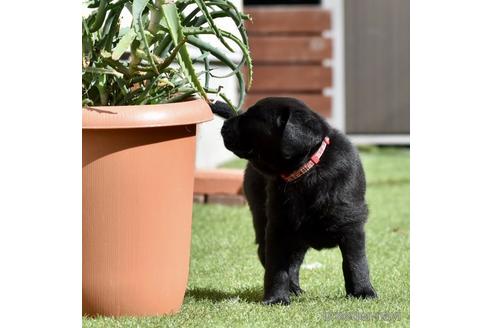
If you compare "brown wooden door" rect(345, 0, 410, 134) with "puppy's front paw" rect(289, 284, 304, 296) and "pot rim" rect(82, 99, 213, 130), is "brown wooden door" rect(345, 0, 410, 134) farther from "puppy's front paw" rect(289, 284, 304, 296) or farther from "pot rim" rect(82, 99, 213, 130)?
"pot rim" rect(82, 99, 213, 130)

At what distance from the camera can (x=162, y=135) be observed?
3355 millimetres

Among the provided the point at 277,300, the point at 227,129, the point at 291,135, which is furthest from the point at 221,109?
the point at 277,300

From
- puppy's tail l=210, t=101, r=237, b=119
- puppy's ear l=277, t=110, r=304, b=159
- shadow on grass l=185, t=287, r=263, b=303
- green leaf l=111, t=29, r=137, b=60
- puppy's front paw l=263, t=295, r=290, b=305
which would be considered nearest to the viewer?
green leaf l=111, t=29, r=137, b=60

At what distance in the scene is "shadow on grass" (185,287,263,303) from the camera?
3.86 m

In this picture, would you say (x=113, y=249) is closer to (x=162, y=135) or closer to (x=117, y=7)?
(x=162, y=135)

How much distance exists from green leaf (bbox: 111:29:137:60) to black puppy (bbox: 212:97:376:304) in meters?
0.54

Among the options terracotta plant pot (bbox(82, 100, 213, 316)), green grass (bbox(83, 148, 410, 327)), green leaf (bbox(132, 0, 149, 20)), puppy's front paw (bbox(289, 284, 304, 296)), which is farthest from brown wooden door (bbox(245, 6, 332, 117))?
green leaf (bbox(132, 0, 149, 20))

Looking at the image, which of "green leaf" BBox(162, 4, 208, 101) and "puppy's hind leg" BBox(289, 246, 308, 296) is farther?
"puppy's hind leg" BBox(289, 246, 308, 296)

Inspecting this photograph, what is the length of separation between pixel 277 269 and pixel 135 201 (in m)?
0.69

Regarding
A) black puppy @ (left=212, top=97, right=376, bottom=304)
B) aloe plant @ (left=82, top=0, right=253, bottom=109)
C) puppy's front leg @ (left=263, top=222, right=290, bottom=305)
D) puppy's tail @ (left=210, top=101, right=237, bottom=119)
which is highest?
aloe plant @ (left=82, top=0, right=253, bottom=109)

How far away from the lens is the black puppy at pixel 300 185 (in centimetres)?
367
